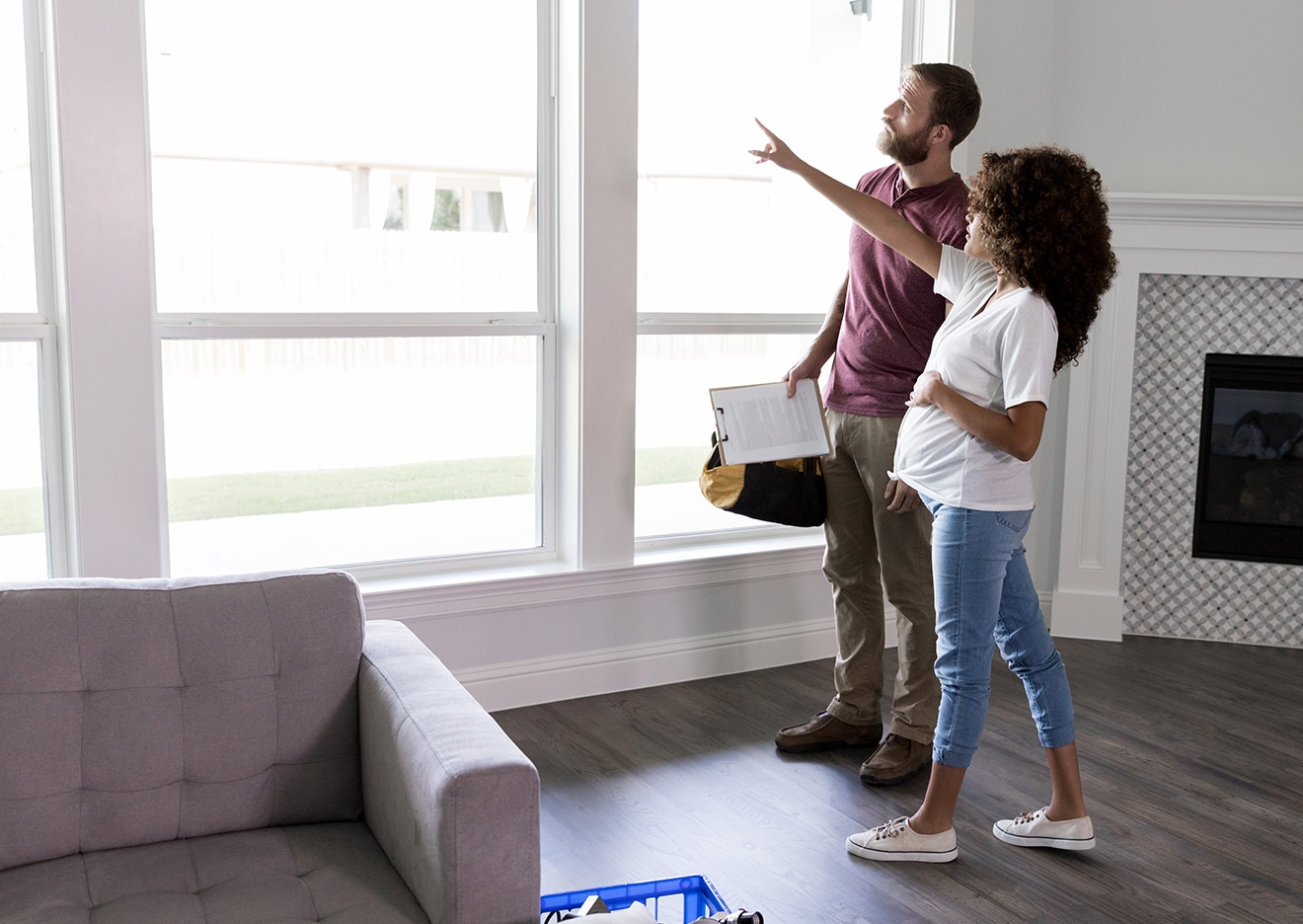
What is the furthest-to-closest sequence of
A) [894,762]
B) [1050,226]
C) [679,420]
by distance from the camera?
[679,420], [894,762], [1050,226]

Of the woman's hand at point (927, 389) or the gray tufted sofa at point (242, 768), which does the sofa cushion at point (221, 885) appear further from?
the woman's hand at point (927, 389)

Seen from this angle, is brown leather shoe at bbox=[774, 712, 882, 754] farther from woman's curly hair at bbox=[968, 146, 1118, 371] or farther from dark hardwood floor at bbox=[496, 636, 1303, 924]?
woman's curly hair at bbox=[968, 146, 1118, 371]

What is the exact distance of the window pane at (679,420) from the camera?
3799 mm

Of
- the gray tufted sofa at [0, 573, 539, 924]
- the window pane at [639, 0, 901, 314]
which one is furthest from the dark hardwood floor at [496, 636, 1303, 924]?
the window pane at [639, 0, 901, 314]

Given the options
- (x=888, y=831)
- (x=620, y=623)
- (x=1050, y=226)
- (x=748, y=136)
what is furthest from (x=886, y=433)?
(x=748, y=136)

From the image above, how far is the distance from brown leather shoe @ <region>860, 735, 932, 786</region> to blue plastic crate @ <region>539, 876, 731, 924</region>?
3.65 ft

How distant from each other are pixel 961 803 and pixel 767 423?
109cm

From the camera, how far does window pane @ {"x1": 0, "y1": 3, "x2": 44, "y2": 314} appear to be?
2818 mm

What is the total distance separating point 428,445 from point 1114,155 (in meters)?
2.64

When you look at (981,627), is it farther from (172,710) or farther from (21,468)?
(21,468)

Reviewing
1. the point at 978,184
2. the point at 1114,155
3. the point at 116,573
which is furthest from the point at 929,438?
the point at 1114,155

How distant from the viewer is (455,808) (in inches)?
64.5

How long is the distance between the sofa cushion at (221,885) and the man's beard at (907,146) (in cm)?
199

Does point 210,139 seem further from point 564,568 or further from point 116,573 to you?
point 564,568
